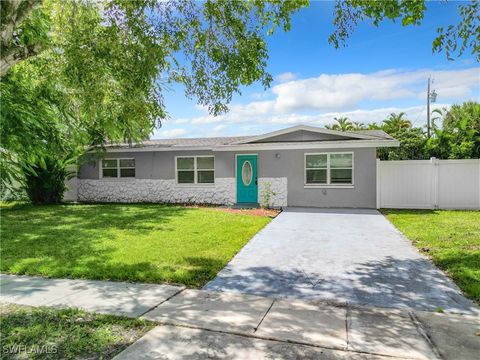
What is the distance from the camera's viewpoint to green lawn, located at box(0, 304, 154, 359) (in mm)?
3585

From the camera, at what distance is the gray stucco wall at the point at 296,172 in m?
14.8

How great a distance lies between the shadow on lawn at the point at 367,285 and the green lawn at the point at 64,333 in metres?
1.74

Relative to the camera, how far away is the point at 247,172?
16.4 meters

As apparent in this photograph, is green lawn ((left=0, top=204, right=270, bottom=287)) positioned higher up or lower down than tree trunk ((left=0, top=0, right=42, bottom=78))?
lower down

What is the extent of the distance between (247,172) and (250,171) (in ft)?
0.54

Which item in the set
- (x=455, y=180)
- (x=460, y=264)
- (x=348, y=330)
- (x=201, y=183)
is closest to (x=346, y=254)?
(x=460, y=264)

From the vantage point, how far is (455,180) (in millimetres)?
14008

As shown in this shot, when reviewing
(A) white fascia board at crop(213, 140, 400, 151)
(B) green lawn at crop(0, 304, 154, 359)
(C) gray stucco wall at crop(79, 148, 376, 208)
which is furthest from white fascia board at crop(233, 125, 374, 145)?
(B) green lawn at crop(0, 304, 154, 359)

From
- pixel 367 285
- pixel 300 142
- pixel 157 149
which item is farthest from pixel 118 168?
pixel 367 285

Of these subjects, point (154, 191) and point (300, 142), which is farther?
point (154, 191)

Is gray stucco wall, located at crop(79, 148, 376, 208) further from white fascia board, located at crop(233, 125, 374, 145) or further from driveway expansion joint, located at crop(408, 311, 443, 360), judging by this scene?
driveway expansion joint, located at crop(408, 311, 443, 360)

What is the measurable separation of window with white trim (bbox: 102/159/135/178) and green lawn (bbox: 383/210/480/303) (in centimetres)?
1296

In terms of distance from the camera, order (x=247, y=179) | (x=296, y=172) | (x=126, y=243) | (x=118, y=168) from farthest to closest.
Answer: (x=118, y=168)
(x=247, y=179)
(x=296, y=172)
(x=126, y=243)

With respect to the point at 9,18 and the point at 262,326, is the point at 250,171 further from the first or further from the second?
the point at 9,18
